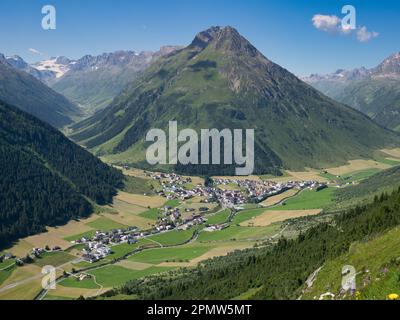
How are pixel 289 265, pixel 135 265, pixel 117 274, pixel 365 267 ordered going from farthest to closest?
pixel 135 265
pixel 117 274
pixel 289 265
pixel 365 267

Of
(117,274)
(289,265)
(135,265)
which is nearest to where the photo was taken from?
(289,265)

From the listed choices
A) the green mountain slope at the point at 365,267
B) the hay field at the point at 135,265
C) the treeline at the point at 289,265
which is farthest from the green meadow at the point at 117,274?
the green mountain slope at the point at 365,267

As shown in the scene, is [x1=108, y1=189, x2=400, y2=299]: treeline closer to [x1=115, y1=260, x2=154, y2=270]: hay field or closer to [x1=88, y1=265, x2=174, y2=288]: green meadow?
[x1=88, y1=265, x2=174, y2=288]: green meadow

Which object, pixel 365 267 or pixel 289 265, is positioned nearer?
pixel 365 267

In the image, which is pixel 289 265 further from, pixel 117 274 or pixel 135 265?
pixel 135 265

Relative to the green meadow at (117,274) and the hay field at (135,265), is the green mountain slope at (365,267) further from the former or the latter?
the hay field at (135,265)

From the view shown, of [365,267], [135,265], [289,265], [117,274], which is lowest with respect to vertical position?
[117,274]

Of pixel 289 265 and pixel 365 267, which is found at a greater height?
pixel 365 267

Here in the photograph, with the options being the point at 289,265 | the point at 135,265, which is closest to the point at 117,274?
the point at 135,265
